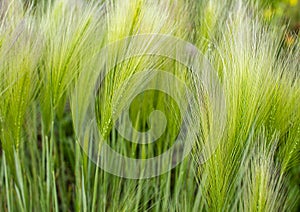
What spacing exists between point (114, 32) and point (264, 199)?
44 cm

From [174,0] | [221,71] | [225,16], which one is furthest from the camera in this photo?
[225,16]

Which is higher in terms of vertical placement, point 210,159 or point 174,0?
point 174,0

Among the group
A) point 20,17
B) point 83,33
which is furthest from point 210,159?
point 20,17

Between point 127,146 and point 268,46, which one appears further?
point 127,146

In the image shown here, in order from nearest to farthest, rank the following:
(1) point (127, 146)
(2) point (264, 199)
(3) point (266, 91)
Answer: (2) point (264, 199)
(3) point (266, 91)
(1) point (127, 146)

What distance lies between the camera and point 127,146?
1505mm

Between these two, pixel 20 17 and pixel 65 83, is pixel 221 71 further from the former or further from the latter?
pixel 20 17

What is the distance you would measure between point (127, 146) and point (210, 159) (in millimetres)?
608

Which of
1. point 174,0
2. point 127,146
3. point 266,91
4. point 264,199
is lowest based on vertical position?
point 127,146

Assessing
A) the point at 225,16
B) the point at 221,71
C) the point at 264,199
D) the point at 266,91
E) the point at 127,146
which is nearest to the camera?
the point at 264,199

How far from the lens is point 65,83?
3.66 ft

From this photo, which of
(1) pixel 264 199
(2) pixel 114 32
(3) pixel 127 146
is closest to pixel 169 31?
(2) pixel 114 32

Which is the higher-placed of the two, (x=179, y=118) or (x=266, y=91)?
(x=266, y=91)

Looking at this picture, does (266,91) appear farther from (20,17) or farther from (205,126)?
(20,17)
